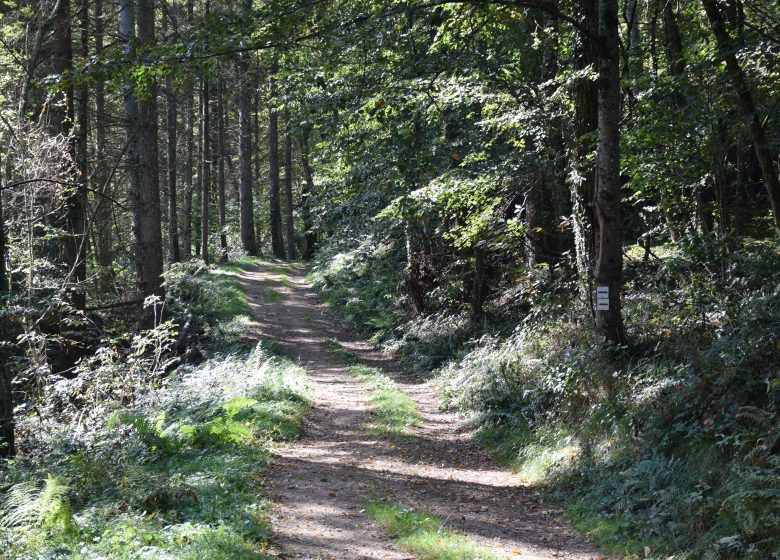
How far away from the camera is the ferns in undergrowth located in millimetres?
5234

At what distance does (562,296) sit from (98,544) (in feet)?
27.4

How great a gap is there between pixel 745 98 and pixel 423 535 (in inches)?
263

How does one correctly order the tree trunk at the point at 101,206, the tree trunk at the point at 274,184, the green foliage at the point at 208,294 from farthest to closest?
the tree trunk at the point at 274,184 → the green foliage at the point at 208,294 → the tree trunk at the point at 101,206

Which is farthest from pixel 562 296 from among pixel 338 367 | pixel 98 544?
pixel 98 544

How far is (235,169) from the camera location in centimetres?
4856

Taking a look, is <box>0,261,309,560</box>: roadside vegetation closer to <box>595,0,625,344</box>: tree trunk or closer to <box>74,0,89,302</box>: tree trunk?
<box>74,0,89,302</box>: tree trunk

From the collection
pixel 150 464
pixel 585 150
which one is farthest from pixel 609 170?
pixel 150 464

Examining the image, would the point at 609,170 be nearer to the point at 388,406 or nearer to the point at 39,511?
the point at 388,406

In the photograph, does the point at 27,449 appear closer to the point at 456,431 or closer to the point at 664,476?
the point at 456,431

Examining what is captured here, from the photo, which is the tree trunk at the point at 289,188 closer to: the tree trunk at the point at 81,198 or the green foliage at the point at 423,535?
the tree trunk at the point at 81,198

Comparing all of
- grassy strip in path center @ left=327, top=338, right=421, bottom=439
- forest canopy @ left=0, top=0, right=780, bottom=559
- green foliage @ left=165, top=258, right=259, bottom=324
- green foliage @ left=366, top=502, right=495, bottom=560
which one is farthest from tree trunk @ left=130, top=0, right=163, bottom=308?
green foliage @ left=366, top=502, right=495, bottom=560

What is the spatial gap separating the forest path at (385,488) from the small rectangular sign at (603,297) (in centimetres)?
262

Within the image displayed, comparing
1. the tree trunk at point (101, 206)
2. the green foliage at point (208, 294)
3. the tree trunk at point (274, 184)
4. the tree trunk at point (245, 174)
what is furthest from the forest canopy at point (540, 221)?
the tree trunk at point (274, 184)

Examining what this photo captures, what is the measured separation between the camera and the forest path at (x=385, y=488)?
242 inches
